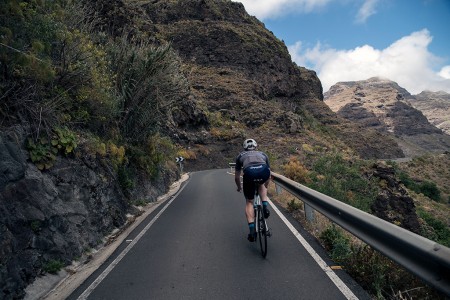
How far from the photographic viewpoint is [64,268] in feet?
18.6

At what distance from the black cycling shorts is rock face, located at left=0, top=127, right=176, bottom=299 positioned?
325cm

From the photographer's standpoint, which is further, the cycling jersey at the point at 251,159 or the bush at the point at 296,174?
the bush at the point at 296,174

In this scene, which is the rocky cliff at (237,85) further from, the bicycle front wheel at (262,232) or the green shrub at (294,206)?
the bicycle front wheel at (262,232)

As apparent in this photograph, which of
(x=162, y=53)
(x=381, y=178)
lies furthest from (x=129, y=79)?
(x=381, y=178)

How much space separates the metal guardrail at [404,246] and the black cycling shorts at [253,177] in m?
1.31

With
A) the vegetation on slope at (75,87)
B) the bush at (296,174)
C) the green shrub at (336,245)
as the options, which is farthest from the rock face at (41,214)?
the bush at (296,174)

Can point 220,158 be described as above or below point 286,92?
below

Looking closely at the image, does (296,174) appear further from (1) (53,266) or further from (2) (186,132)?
(2) (186,132)

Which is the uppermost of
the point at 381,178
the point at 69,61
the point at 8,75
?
A: the point at 69,61

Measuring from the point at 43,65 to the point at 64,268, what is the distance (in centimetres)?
363

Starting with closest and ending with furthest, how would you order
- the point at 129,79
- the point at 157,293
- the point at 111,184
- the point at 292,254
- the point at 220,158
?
1. the point at 157,293
2. the point at 292,254
3. the point at 111,184
4. the point at 129,79
5. the point at 220,158

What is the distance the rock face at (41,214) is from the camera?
184 inches

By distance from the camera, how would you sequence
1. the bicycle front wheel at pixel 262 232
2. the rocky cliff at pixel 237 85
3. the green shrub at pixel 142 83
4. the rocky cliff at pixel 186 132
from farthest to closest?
the rocky cliff at pixel 237 85 < the green shrub at pixel 142 83 < the bicycle front wheel at pixel 262 232 < the rocky cliff at pixel 186 132

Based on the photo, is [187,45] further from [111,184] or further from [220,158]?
[111,184]
